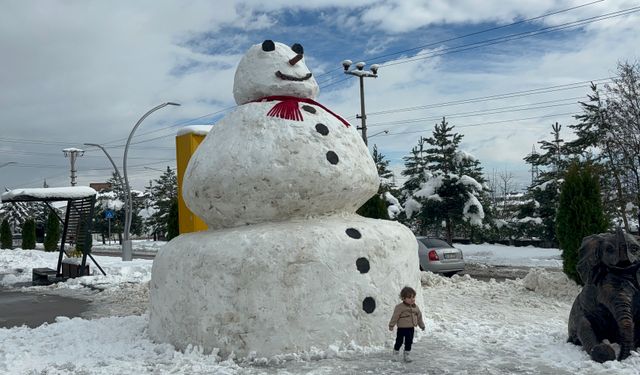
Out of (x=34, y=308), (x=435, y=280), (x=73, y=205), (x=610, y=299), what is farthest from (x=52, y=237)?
(x=610, y=299)

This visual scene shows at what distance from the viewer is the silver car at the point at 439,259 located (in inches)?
595

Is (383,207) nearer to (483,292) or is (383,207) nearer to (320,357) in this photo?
(483,292)

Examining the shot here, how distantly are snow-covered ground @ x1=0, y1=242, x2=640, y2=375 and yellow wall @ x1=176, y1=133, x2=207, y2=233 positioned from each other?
79.9 inches

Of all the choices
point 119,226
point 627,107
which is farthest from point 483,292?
point 119,226

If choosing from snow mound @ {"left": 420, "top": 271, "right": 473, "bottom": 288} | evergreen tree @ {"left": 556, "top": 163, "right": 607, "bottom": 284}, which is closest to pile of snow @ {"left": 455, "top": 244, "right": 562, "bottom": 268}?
evergreen tree @ {"left": 556, "top": 163, "right": 607, "bottom": 284}

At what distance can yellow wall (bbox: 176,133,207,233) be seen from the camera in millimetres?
9914

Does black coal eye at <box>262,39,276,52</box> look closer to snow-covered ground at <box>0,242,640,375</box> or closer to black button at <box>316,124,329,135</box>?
black button at <box>316,124,329,135</box>

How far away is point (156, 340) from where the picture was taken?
664 cm

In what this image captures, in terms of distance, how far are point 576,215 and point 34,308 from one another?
37.3ft

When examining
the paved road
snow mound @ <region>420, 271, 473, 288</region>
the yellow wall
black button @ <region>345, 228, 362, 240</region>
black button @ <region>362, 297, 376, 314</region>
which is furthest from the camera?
snow mound @ <region>420, 271, 473, 288</region>

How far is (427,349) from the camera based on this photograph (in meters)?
6.16

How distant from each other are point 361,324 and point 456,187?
20.0 meters

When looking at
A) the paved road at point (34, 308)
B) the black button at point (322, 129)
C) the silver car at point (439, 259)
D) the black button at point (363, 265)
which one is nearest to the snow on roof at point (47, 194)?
the paved road at point (34, 308)

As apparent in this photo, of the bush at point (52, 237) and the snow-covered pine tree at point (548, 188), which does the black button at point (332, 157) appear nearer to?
the snow-covered pine tree at point (548, 188)
